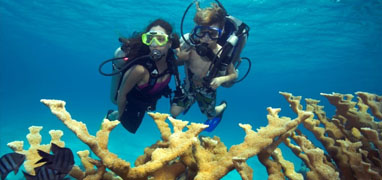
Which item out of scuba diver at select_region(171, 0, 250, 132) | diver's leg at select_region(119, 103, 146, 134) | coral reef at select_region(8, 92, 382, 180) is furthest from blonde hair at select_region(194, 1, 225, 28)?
diver's leg at select_region(119, 103, 146, 134)

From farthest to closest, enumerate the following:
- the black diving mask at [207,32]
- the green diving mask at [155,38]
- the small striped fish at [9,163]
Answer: the black diving mask at [207,32] → the green diving mask at [155,38] → the small striped fish at [9,163]

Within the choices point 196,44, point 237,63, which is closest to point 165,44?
point 196,44

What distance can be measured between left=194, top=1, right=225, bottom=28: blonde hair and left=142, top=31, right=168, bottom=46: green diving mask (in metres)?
0.93

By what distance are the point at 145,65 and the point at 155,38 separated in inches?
25.8

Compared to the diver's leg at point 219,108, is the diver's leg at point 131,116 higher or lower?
higher

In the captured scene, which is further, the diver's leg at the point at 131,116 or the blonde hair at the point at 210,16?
the diver's leg at the point at 131,116

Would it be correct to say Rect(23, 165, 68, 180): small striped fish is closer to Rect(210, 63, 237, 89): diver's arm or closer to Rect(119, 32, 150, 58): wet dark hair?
Rect(119, 32, 150, 58): wet dark hair

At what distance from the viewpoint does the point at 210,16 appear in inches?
193

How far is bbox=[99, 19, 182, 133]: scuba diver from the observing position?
4.60m

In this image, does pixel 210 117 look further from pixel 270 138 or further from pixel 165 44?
pixel 270 138

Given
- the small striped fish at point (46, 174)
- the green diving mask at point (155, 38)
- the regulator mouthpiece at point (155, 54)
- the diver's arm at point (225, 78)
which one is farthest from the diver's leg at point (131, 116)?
the small striped fish at point (46, 174)

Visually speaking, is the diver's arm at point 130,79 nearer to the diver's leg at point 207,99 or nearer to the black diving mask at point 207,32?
the black diving mask at point 207,32

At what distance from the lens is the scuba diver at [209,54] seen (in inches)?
194

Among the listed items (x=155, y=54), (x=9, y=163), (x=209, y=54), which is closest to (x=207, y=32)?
(x=209, y=54)
